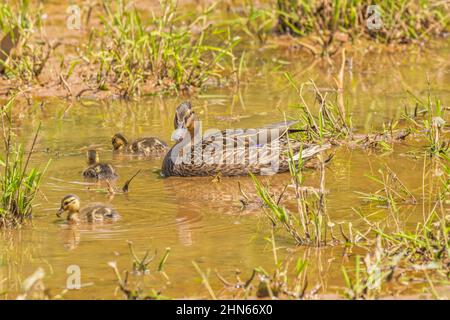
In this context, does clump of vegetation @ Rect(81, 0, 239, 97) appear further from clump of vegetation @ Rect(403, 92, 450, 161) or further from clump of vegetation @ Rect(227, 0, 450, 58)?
clump of vegetation @ Rect(403, 92, 450, 161)

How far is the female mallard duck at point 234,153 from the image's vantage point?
838 cm

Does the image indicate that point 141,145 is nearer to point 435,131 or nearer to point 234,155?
point 234,155

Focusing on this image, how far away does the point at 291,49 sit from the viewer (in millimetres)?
13000

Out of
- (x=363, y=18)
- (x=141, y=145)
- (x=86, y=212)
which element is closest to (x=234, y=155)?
(x=141, y=145)

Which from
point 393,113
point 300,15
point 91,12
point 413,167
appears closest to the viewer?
point 413,167

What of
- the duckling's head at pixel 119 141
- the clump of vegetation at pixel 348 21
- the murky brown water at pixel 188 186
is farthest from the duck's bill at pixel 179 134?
the clump of vegetation at pixel 348 21

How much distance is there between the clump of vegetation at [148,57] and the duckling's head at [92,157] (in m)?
2.12

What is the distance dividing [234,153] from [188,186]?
0.48 meters

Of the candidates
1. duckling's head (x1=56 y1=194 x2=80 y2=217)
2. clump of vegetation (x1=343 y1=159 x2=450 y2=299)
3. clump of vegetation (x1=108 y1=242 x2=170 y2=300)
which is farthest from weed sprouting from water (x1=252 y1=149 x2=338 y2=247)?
duckling's head (x1=56 y1=194 x2=80 y2=217)

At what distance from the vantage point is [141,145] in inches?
351

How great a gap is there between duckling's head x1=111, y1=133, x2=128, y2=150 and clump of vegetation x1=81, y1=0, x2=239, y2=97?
171 cm
